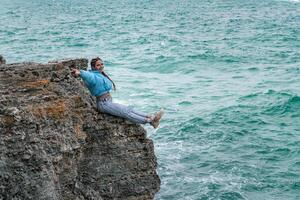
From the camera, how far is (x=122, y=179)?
11484mm

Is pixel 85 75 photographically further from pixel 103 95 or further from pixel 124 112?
pixel 124 112

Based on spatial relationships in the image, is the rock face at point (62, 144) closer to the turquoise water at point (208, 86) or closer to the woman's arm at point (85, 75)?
the woman's arm at point (85, 75)

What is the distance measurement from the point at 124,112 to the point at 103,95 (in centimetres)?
67

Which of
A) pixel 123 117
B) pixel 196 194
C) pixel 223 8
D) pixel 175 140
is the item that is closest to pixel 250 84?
pixel 175 140

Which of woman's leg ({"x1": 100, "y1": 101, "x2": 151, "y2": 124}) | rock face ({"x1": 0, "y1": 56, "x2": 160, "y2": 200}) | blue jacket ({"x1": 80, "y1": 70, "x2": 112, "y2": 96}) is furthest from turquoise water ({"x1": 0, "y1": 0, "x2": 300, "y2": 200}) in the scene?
blue jacket ({"x1": 80, "y1": 70, "x2": 112, "y2": 96})

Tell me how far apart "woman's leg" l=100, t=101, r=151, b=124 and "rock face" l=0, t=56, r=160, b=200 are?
0.46 feet

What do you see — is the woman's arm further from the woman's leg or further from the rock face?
the woman's leg

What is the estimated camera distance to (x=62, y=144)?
32.8 feet

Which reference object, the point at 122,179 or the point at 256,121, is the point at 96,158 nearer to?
the point at 122,179

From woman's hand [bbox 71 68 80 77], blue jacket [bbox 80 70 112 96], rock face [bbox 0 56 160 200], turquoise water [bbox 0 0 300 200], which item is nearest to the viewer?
rock face [bbox 0 56 160 200]

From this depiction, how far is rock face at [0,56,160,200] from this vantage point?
30.5ft

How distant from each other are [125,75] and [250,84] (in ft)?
32.8

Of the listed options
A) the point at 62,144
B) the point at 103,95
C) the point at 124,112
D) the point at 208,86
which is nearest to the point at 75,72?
the point at 103,95

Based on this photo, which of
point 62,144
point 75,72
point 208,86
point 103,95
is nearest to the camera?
point 62,144
